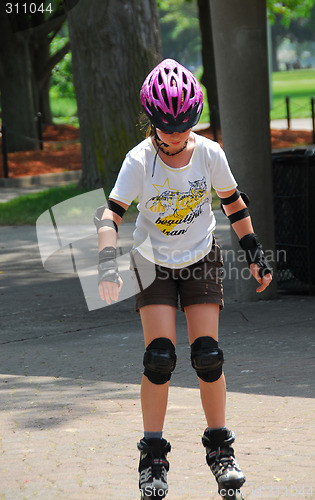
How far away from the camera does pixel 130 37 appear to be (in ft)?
48.7

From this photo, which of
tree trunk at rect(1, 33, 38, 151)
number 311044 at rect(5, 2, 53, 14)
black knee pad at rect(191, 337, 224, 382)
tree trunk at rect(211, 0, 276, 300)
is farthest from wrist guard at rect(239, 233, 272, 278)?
number 311044 at rect(5, 2, 53, 14)

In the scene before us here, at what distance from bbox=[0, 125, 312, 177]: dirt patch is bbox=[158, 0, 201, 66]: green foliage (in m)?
90.9

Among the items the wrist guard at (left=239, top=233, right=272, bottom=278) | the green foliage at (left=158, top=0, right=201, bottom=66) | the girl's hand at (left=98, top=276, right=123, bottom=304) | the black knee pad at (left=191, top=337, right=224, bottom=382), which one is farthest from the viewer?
the green foliage at (left=158, top=0, right=201, bottom=66)

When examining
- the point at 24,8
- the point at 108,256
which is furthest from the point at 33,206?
the point at 108,256

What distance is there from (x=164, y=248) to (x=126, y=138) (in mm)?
11310

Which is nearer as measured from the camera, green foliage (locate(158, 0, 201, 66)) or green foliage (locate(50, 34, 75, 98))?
green foliage (locate(50, 34, 75, 98))

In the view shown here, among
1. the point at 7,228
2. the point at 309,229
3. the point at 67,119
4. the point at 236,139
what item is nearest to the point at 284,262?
the point at 309,229

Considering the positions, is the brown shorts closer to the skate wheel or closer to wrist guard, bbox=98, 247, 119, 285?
wrist guard, bbox=98, 247, 119, 285

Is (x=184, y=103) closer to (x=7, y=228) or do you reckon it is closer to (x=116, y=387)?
(x=116, y=387)

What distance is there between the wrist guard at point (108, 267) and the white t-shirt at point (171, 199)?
0.24 m

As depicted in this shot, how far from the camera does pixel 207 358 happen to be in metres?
3.84

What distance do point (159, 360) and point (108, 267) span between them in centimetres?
47

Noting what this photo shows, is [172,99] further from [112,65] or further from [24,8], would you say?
[24,8]

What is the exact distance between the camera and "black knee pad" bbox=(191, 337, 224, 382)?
385 cm
